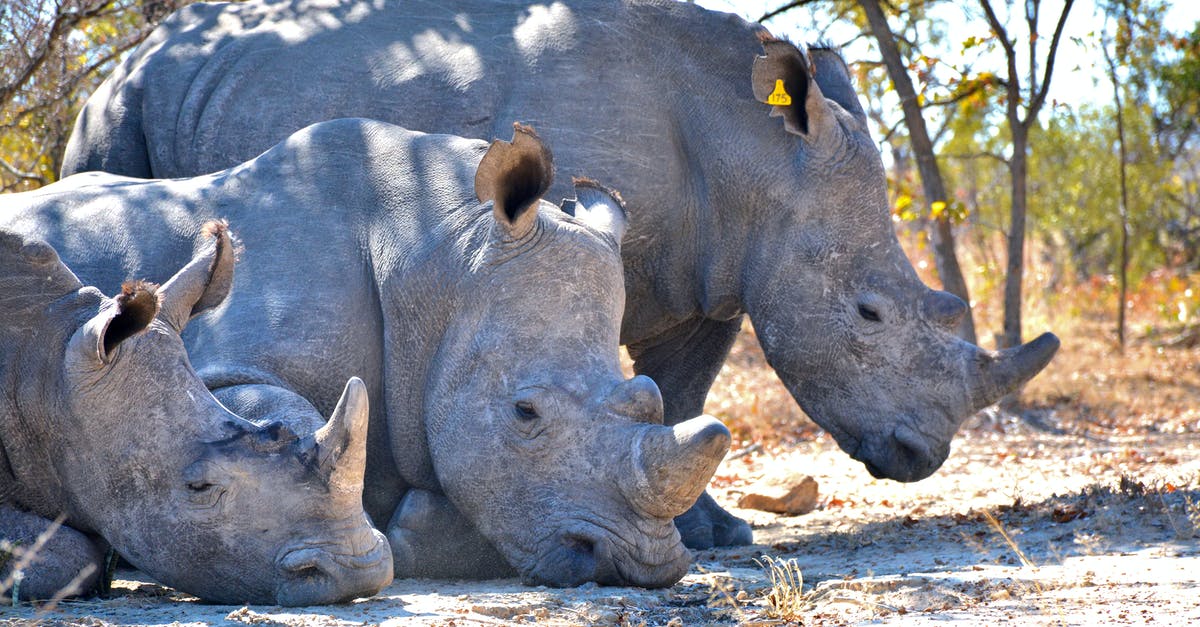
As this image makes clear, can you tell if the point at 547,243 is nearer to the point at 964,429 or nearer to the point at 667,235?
the point at 667,235

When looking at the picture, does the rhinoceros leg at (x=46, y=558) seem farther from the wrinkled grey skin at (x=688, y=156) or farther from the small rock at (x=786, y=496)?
the small rock at (x=786, y=496)

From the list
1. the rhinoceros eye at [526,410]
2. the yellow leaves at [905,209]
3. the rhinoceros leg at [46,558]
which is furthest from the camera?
the yellow leaves at [905,209]

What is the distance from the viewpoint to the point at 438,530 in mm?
5168

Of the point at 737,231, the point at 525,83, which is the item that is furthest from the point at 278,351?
the point at 737,231

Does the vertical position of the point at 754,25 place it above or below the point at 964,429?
above

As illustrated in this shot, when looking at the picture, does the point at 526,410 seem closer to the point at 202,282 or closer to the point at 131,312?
the point at 202,282

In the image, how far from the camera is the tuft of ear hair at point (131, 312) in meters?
4.08

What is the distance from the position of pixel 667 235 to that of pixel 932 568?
6.41 ft

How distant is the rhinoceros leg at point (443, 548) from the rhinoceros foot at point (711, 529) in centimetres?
170

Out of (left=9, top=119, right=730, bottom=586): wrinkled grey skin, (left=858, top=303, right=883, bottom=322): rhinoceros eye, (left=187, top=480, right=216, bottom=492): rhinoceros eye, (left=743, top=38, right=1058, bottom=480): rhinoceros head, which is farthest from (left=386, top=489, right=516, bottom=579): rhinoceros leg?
(left=858, top=303, right=883, bottom=322): rhinoceros eye

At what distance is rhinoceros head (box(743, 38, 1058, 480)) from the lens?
671cm

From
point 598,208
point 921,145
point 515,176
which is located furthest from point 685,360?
point 921,145

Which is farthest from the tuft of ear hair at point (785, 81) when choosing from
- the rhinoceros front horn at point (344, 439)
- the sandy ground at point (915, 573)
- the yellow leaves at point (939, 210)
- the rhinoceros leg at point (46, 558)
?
the yellow leaves at point (939, 210)

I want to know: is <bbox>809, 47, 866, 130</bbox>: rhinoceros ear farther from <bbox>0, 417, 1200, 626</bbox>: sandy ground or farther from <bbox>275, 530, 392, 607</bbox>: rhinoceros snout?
<bbox>275, 530, 392, 607</bbox>: rhinoceros snout
